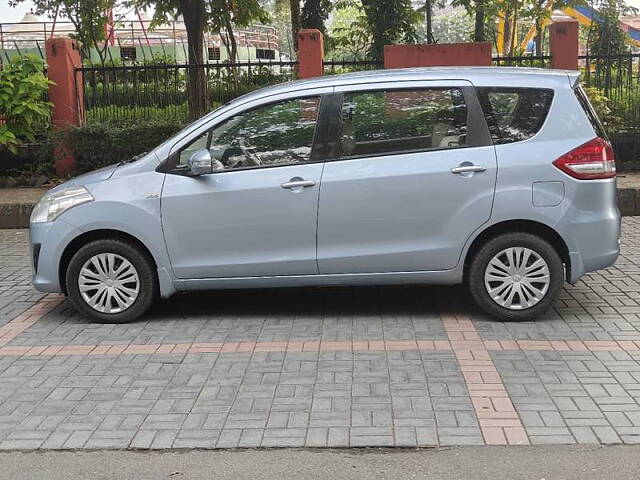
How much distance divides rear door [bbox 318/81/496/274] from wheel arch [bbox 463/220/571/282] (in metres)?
0.13

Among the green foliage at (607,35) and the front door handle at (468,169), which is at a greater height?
the green foliage at (607,35)

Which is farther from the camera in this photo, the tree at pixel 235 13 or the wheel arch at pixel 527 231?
the tree at pixel 235 13

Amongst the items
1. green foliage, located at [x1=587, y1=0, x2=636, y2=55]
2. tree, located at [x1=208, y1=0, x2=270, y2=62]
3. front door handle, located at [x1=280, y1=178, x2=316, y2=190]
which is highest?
tree, located at [x1=208, y1=0, x2=270, y2=62]

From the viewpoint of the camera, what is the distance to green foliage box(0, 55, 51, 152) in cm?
1191

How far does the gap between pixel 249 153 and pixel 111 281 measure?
1.45 meters

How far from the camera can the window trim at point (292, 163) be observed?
19.8ft

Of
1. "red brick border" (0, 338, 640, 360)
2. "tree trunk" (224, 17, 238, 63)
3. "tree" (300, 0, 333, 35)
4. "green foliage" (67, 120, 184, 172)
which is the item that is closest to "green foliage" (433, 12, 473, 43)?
"tree" (300, 0, 333, 35)

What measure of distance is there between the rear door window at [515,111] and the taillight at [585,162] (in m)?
0.31

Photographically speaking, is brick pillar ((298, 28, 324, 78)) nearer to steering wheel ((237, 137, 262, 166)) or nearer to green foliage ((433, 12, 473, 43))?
steering wheel ((237, 137, 262, 166))

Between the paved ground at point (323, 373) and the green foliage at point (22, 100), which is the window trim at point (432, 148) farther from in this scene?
the green foliage at point (22, 100)

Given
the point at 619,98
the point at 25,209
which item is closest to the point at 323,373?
the point at 25,209

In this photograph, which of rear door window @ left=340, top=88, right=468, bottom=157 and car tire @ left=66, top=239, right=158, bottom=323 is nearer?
rear door window @ left=340, top=88, right=468, bottom=157

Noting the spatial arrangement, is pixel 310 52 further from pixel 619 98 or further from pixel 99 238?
pixel 99 238

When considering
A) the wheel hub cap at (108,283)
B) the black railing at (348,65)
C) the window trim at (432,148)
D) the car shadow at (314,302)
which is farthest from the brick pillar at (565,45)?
the wheel hub cap at (108,283)
